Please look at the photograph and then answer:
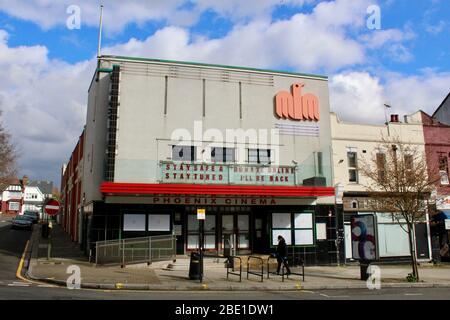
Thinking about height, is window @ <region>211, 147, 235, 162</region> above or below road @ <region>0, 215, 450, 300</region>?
above

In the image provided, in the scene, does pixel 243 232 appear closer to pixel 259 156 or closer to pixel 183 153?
pixel 259 156

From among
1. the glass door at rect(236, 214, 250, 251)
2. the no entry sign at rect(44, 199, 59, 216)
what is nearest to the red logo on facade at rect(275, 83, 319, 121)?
the glass door at rect(236, 214, 250, 251)

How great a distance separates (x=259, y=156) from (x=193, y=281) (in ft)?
29.4

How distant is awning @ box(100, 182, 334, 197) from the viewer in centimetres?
1873

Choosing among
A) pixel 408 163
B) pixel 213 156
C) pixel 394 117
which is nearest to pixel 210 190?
pixel 213 156

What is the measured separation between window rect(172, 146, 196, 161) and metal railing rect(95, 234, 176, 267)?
3.93m

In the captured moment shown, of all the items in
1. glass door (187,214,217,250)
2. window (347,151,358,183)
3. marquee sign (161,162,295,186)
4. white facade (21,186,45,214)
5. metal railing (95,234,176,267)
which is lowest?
metal railing (95,234,176,267)

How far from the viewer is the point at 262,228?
22.7 meters

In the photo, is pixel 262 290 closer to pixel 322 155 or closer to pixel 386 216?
pixel 322 155

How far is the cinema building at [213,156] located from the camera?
2027 cm

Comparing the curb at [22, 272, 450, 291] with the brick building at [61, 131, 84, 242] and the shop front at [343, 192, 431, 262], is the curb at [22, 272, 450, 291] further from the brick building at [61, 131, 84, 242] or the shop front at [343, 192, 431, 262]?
the brick building at [61, 131, 84, 242]

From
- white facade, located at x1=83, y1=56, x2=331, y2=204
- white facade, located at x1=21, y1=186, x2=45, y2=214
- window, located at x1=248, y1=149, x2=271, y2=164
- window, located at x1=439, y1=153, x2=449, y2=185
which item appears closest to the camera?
white facade, located at x1=83, y1=56, x2=331, y2=204

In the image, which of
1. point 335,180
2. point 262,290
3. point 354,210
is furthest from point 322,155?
point 262,290

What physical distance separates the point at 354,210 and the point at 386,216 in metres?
2.12
